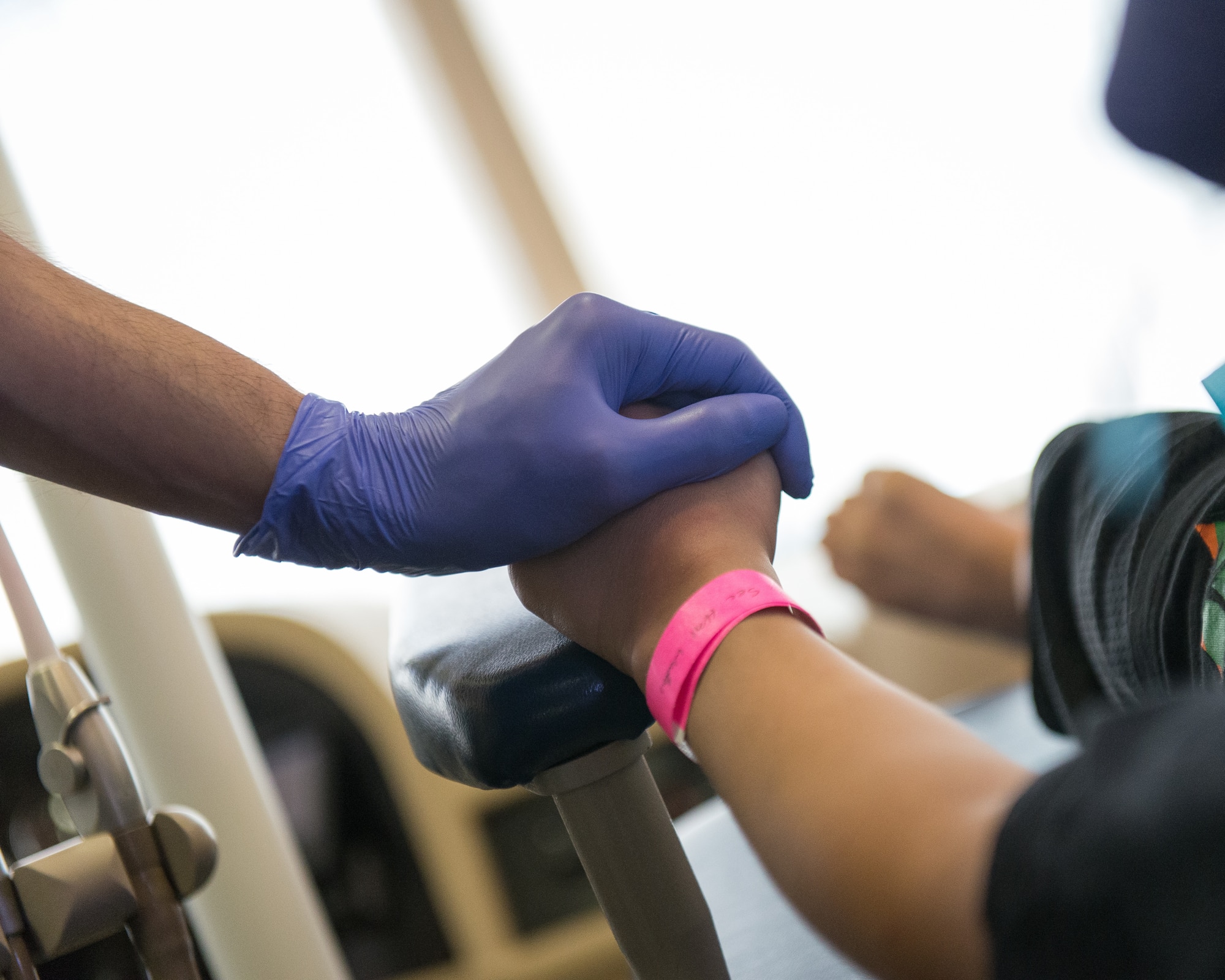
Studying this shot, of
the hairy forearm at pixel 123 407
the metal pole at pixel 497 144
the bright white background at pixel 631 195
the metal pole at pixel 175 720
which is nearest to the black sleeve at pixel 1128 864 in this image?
the hairy forearm at pixel 123 407

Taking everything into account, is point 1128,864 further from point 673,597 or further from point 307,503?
point 307,503

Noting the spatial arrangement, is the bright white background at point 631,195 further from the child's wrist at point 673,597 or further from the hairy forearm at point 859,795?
the hairy forearm at point 859,795

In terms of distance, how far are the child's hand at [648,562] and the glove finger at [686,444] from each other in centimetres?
1

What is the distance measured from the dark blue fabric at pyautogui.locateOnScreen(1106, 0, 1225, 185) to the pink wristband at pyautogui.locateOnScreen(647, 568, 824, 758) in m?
0.34

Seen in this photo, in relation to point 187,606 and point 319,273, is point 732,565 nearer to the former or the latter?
point 187,606

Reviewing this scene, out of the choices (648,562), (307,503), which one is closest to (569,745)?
(648,562)

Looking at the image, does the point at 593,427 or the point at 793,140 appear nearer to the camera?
the point at 593,427

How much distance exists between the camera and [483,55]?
2.27m

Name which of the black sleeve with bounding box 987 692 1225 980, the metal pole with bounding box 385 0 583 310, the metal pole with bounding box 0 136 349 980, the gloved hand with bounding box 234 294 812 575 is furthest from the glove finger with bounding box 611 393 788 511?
the metal pole with bounding box 385 0 583 310

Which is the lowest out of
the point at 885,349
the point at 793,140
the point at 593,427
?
the point at 885,349

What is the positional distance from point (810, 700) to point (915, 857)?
4.0 inches

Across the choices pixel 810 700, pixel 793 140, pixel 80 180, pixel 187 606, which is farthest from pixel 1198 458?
pixel 80 180

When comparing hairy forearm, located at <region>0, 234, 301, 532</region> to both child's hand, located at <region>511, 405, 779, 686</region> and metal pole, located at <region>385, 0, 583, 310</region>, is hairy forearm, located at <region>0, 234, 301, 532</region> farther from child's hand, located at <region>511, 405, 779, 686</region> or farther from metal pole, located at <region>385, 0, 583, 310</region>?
metal pole, located at <region>385, 0, 583, 310</region>

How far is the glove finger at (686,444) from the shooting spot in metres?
0.59
